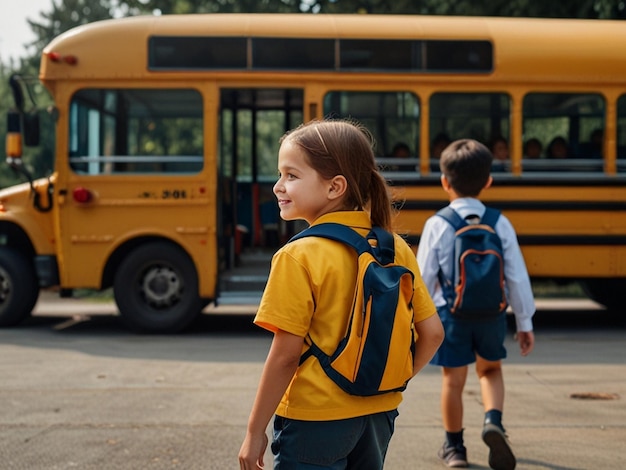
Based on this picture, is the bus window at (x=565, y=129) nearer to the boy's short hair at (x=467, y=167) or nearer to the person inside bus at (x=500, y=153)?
the person inside bus at (x=500, y=153)

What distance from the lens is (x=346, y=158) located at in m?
2.50

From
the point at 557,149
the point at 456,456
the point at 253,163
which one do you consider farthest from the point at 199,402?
A: the point at 253,163

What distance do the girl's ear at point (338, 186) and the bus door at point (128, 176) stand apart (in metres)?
6.95

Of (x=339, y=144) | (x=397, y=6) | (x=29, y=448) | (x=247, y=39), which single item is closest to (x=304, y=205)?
(x=339, y=144)

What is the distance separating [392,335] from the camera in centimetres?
250

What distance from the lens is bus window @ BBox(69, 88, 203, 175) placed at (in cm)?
954

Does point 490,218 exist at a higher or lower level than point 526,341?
higher

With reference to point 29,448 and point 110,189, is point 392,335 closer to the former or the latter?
point 29,448

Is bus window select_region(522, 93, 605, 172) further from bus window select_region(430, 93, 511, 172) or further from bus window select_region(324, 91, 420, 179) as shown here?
bus window select_region(324, 91, 420, 179)

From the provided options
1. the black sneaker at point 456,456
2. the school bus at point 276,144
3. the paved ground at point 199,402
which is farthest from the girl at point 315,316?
the school bus at point 276,144

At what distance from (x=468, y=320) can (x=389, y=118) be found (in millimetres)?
5358

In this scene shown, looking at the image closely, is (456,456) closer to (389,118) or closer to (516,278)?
(516,278)

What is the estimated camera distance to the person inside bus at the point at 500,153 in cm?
957

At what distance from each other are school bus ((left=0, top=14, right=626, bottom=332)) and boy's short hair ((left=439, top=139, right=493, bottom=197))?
4.95m
